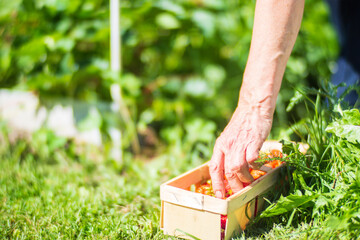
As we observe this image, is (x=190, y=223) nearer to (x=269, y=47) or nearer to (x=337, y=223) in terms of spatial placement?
(x=337, y=223)

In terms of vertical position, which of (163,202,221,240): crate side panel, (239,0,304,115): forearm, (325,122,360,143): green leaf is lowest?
(163,202,221,240): crate side panel

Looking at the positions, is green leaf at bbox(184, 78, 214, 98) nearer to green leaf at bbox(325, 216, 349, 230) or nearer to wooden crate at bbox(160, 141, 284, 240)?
wooden crate at bbox(160, 141, 284, 240)

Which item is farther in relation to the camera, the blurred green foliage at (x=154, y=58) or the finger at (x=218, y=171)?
the blurred green foliage at (x=154, y=58)

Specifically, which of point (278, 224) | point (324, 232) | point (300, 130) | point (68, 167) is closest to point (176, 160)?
point (68, 167)

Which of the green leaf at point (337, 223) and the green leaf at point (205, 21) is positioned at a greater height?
the green leaf at point (205, 21)

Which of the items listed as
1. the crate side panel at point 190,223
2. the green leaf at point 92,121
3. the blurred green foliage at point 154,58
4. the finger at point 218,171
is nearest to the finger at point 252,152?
the finger at point 218,171

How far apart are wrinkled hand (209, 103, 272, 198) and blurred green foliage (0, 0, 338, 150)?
3.76 ft

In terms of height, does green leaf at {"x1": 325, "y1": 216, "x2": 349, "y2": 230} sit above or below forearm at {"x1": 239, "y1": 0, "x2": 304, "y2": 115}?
below

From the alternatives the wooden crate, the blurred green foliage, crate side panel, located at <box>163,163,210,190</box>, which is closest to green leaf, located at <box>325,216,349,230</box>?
the wooden crate

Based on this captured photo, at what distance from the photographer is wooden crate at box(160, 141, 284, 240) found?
1.41 metres

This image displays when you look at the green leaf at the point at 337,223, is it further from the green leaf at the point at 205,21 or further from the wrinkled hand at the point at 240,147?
the green leaf at the point at 205,21

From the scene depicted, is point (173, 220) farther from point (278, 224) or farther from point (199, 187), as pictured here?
point (278, 224)

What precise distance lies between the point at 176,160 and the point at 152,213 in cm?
83

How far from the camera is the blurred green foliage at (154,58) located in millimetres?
2689
